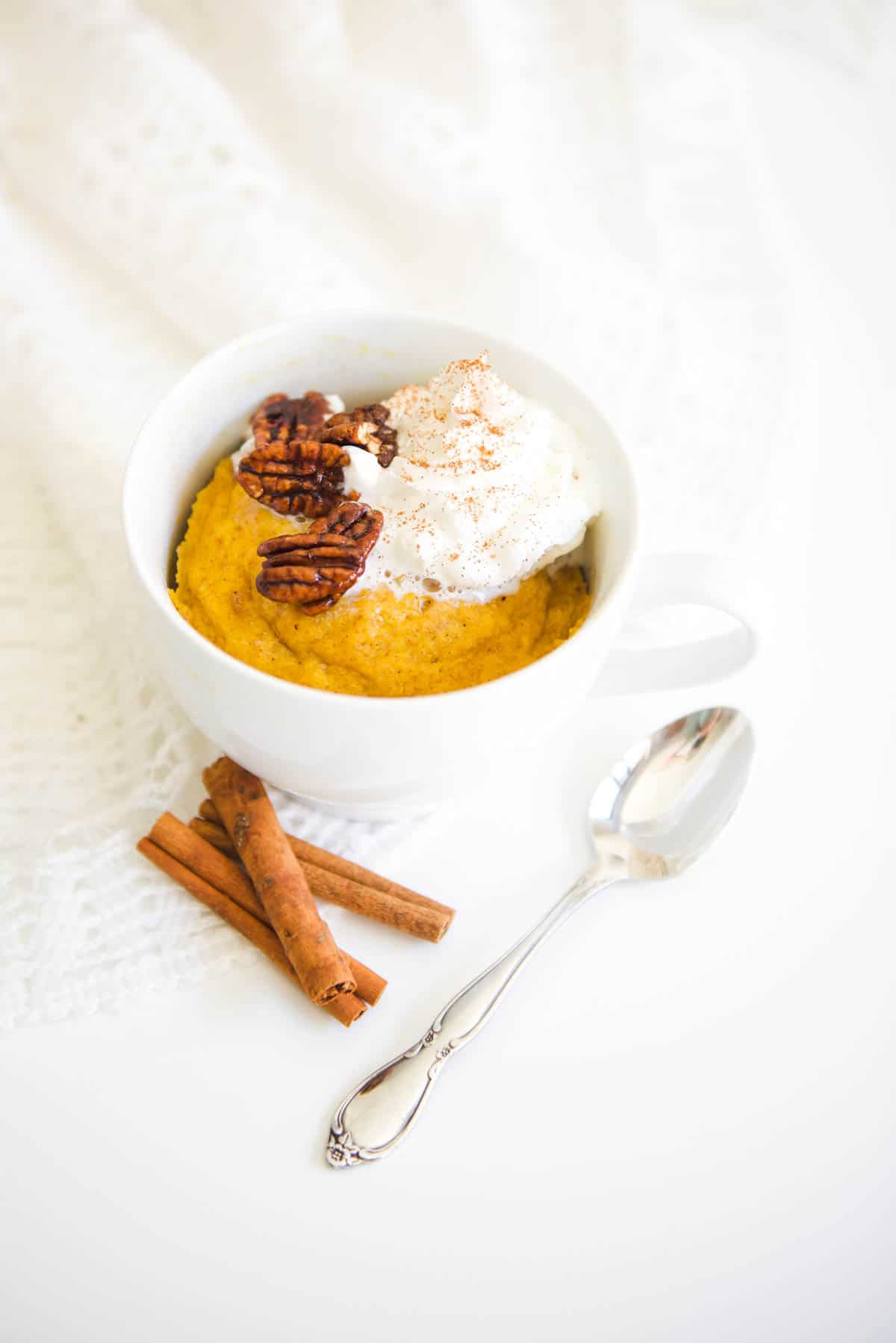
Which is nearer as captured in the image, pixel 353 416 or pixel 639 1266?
pixel 639 1266

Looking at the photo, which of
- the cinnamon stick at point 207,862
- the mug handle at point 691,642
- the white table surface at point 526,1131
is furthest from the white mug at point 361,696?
the white table surface at point 526,1131

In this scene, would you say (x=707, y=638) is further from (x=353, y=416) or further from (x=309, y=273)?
(x=309, y=273)

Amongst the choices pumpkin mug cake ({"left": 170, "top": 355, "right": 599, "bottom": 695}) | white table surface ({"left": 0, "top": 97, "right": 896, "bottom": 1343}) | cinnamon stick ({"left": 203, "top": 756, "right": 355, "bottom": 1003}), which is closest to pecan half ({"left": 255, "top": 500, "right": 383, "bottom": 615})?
pumpkin mug cake ({"left": 170, "top": 355, "right": 599, "bottom": 695})

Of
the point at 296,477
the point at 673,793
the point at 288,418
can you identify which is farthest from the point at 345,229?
the point at 673,793

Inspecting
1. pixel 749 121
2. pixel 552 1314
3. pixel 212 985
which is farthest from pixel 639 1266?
pixel 749 121

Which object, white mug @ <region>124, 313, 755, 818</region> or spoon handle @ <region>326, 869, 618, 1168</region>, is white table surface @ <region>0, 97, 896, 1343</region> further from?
white mug @ <region>124, 313, 755, 818</region>

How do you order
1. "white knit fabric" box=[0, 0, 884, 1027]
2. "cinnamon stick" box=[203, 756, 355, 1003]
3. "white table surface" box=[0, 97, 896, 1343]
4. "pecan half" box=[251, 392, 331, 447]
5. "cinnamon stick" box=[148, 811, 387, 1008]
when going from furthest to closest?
"white knit fabric" box=[0, 0, 884, 1027] < "pecan half" box=[251, 392, 331, 447] < "cinnamon stick" box=[148, 811, 387, 1008] < "cinnamon stick" box=[203, 756, 355, 1003] < "white table surface" box=[0, 97, 896, 1343]

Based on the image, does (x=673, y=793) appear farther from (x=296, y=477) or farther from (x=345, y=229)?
(x=345, y=229)
